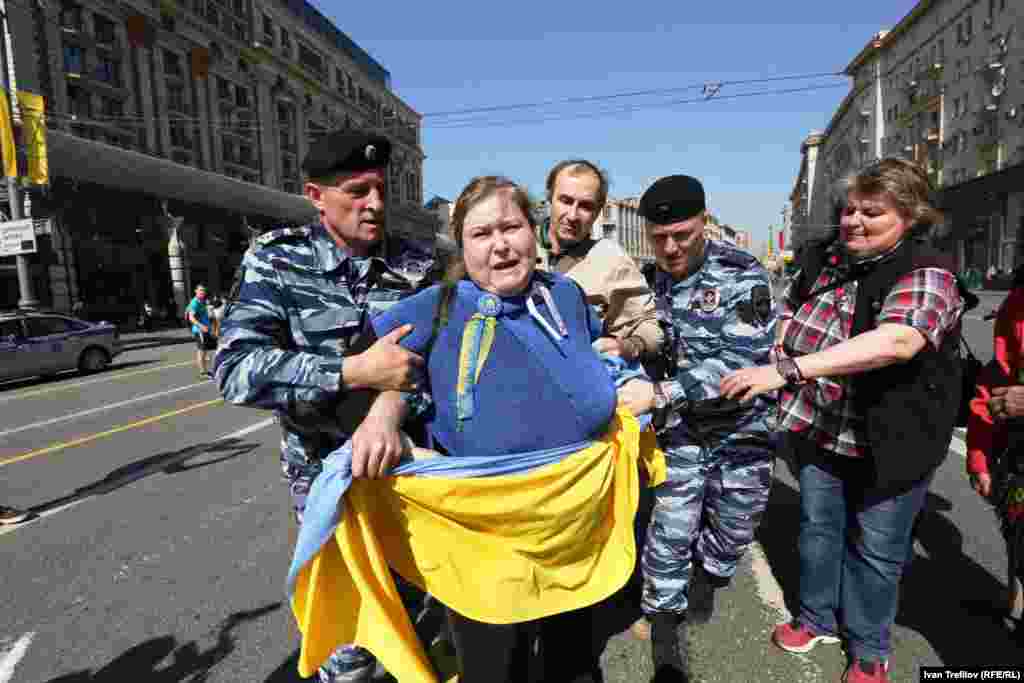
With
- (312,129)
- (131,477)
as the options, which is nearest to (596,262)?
(131,477)

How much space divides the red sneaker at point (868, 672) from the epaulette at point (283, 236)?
2902 mm

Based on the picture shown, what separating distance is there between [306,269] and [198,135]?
149 ft

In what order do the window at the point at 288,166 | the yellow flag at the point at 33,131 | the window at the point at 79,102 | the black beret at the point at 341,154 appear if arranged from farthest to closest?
the window at the point at 288,166
the window at the point at 79,102
the yellow flag at the point at 33,131
the black beret at the point at 341,154

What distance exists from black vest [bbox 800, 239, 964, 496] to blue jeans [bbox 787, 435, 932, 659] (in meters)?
0.14

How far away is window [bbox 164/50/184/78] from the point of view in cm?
3741

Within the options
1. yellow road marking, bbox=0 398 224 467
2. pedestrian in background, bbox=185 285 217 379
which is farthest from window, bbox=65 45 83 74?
yellow road marking, bbox=0 398 224 467

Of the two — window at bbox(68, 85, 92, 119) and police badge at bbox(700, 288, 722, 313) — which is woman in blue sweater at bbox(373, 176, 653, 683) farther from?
window at bbox(68, 85, 92, 119)

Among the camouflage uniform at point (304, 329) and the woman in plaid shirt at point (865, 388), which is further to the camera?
the woman in plaid shirt at point (865, 388)

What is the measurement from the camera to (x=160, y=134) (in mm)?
36375

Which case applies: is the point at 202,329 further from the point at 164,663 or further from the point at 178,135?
the point at 178,135

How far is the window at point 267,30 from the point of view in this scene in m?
47.1

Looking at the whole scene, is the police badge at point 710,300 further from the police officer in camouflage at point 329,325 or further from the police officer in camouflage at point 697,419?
the police officer in camouflage at point 329,325

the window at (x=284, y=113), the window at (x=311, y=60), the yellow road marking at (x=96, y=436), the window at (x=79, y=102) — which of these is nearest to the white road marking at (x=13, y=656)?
the yellow road marking at (x=96, y=436)

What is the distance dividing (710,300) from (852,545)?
1.24 metres
